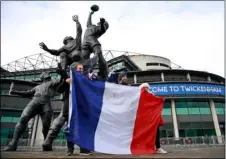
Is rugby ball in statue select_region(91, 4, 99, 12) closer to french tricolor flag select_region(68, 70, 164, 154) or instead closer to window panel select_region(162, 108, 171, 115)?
french tricolor flag select_region(68, 70, 164, 154)

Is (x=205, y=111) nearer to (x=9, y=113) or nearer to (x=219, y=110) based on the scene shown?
(x=219, y=110)

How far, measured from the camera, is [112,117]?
491 centimetres

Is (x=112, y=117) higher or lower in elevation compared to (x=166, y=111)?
lower

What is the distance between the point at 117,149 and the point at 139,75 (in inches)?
1528

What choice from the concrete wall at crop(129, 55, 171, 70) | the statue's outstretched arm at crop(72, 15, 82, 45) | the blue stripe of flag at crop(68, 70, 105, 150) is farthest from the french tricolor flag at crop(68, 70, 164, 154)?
the concrete wall at crop(129, 55, 171, 70)

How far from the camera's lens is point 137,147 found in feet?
16.3

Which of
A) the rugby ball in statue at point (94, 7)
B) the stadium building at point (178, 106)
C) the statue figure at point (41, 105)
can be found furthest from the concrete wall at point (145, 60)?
the statue figure at point (41, 105)

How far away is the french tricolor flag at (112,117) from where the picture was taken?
Result: 4.32 metres

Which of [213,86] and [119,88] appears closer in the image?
[119,88]

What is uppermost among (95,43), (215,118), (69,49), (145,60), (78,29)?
(145,60)

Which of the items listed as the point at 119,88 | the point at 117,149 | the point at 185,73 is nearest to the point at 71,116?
the point at 117,149

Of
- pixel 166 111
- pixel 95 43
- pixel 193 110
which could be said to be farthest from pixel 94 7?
pixel 193 110

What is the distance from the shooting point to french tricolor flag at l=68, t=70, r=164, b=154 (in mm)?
4324

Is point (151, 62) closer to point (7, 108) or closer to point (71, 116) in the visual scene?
point (7, 108)
